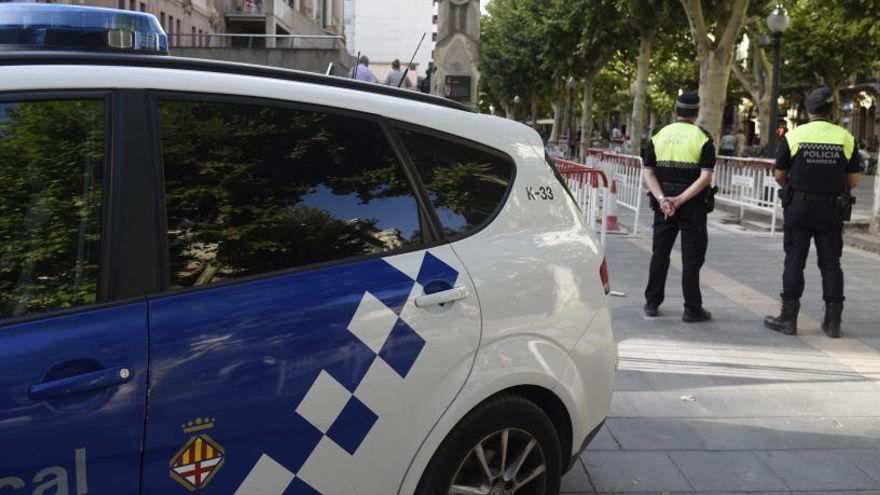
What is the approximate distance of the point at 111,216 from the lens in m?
2.15

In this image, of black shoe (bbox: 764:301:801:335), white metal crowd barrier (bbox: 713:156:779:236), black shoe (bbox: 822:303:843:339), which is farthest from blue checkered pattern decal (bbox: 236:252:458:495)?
white metal crowd barrier (bbox: 713:156:779:236)

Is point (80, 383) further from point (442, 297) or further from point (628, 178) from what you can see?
point (628, 178)

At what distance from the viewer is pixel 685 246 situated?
7.03 m

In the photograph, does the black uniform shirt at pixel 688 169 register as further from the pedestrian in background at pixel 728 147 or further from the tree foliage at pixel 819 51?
the tree foliage at pixel 819 51

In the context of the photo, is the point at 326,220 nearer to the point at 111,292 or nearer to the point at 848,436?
the point at 111,292

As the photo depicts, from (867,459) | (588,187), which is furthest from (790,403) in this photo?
(588,187)

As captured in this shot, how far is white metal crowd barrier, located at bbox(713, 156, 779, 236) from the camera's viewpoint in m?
14.2

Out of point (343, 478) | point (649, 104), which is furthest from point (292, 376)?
point (649, 104)

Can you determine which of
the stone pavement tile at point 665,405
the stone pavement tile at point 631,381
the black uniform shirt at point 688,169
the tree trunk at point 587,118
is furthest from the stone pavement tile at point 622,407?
the tree trunk at point 587,118

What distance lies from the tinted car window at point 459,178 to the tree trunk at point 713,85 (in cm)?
1566

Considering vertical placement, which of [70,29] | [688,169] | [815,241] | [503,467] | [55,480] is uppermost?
[70,29]

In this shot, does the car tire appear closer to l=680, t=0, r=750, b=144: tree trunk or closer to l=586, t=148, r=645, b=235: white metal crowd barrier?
l=586, t=148, r=645, b=235: white metal crowd barrier

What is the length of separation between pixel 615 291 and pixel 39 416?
7009mm

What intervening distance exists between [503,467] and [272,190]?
1.23 metres
